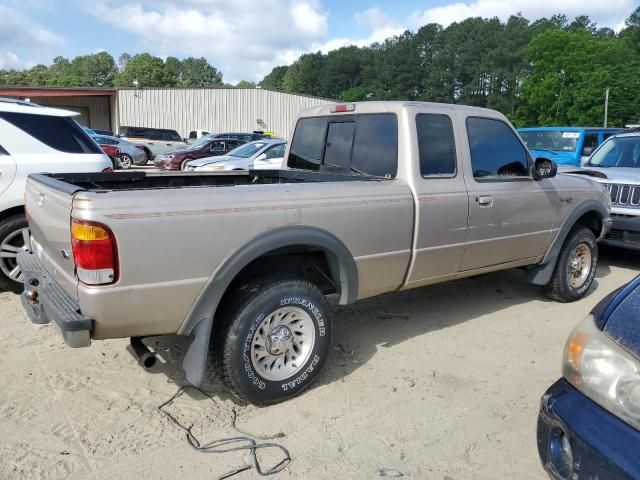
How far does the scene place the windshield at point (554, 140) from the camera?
11836 mm

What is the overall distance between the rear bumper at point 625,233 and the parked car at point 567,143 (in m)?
4.81

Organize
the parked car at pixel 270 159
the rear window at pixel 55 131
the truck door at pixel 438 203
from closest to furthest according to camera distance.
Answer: the truck door at pixel 438 203 → the rear window at pixel 55 131 → the parked car at pixel 270 159

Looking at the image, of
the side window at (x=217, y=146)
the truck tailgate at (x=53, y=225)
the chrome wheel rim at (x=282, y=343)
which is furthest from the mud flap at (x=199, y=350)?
the side window at (x=217, y=146)

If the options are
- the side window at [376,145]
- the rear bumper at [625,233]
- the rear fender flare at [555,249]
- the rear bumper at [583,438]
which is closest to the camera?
the rear bumper at [583,438]

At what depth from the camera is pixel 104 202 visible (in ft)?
8.81

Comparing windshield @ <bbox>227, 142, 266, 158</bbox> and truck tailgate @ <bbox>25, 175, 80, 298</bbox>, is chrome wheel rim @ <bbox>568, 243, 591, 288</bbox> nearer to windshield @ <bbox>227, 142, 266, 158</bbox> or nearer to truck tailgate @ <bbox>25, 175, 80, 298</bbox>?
truck tailgate @ <bbox>25, 175, 80, 298</bbox>

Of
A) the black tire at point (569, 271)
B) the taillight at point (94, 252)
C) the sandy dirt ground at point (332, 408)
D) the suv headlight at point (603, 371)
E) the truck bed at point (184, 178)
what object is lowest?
the sandy dirt ground at point (332, 408)

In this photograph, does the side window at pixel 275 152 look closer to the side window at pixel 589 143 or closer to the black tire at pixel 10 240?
the side window at pixel 589 143

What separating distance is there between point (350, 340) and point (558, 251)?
2.38 meters

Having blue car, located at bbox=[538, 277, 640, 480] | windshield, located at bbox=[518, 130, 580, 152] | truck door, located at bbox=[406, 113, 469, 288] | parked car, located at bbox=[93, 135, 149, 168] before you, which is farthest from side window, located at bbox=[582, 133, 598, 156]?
parked car, located at bbox=[93, 135, 149, 168]

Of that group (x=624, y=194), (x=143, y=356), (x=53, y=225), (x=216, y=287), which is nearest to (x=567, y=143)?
(x=624, y=194)

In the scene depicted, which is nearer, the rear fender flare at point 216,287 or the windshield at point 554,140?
the rear fender flare at point 216,287

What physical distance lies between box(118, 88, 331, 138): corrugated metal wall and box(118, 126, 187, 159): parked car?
9311mm

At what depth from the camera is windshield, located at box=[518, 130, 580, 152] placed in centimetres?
1184
